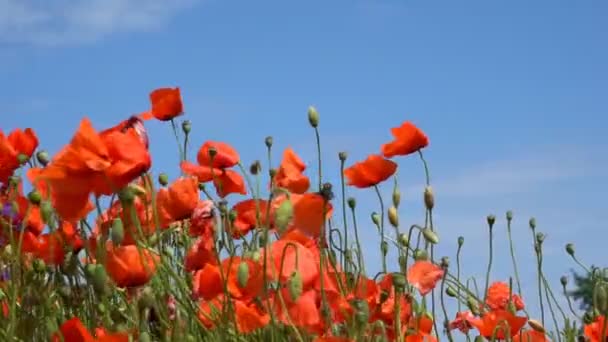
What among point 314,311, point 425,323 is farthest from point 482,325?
point 314,311

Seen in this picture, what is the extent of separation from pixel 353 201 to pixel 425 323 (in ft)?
1.82

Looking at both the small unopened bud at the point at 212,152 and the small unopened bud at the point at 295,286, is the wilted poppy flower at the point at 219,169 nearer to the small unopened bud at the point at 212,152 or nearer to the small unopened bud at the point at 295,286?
the small unopened bud at the point at 212,152

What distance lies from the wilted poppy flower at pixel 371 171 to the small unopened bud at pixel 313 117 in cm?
15

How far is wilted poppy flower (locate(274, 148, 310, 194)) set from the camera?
2787mm

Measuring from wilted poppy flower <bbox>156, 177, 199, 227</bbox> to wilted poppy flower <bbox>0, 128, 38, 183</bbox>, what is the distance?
554 millimetres

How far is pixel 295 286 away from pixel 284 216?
0.14 m

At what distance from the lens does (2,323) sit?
99.9 inches

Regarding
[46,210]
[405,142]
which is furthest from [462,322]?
[46,210]

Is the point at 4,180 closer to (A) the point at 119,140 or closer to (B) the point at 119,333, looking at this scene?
(A) the point at 119,140

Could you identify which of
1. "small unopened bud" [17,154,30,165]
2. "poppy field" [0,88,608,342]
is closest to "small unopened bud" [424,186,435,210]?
"poppy field" [0,88,608,342]

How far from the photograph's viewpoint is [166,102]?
281cm

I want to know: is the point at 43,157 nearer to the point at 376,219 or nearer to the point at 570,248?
the point at 376,219

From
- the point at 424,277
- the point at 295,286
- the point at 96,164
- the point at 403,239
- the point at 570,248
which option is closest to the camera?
the point at 295,286

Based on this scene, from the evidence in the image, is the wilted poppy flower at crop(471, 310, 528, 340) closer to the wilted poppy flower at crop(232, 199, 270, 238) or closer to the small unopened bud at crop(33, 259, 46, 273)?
the wilted poppy flower at crop(232, 199, 270, 238)
